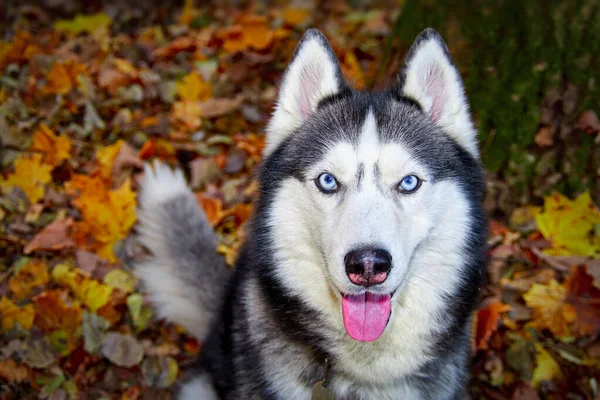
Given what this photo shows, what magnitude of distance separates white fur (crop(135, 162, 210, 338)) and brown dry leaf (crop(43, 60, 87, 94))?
1.58m

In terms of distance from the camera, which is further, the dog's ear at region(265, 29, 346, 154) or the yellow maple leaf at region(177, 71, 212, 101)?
the yellow maple leaf at region(177, 71, 212, 101)

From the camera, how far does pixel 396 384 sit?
2598mm

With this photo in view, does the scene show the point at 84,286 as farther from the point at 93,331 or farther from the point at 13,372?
the point at 13,372

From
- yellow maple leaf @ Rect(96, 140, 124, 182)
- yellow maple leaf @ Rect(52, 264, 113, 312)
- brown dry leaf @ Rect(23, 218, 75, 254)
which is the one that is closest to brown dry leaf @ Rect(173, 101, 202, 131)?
yellow maple leaf @ Rect(96, 140, 124, 182)

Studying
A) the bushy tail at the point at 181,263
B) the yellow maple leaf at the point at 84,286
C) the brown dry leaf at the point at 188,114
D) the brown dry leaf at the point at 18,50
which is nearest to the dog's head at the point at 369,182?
the bushy tail at the point at 181,263

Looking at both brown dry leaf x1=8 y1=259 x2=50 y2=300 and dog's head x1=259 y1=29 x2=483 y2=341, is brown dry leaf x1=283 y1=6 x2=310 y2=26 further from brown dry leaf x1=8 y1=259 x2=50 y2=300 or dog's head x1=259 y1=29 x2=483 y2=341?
brown dry leaf x1=8 y1=259 x2=50 y2=300

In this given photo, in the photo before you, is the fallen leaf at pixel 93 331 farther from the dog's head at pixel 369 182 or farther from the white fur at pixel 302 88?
the white fur at pixel 302 88

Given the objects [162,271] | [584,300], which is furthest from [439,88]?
[162,271]

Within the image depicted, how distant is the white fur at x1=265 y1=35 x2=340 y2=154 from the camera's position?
8.55 feet

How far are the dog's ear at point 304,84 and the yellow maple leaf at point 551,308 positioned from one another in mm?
1747

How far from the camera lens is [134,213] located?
3.74 metres

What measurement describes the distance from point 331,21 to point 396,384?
14.2 ft

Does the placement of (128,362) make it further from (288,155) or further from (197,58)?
(197,58)

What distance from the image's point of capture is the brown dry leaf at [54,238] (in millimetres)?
A: 3568
